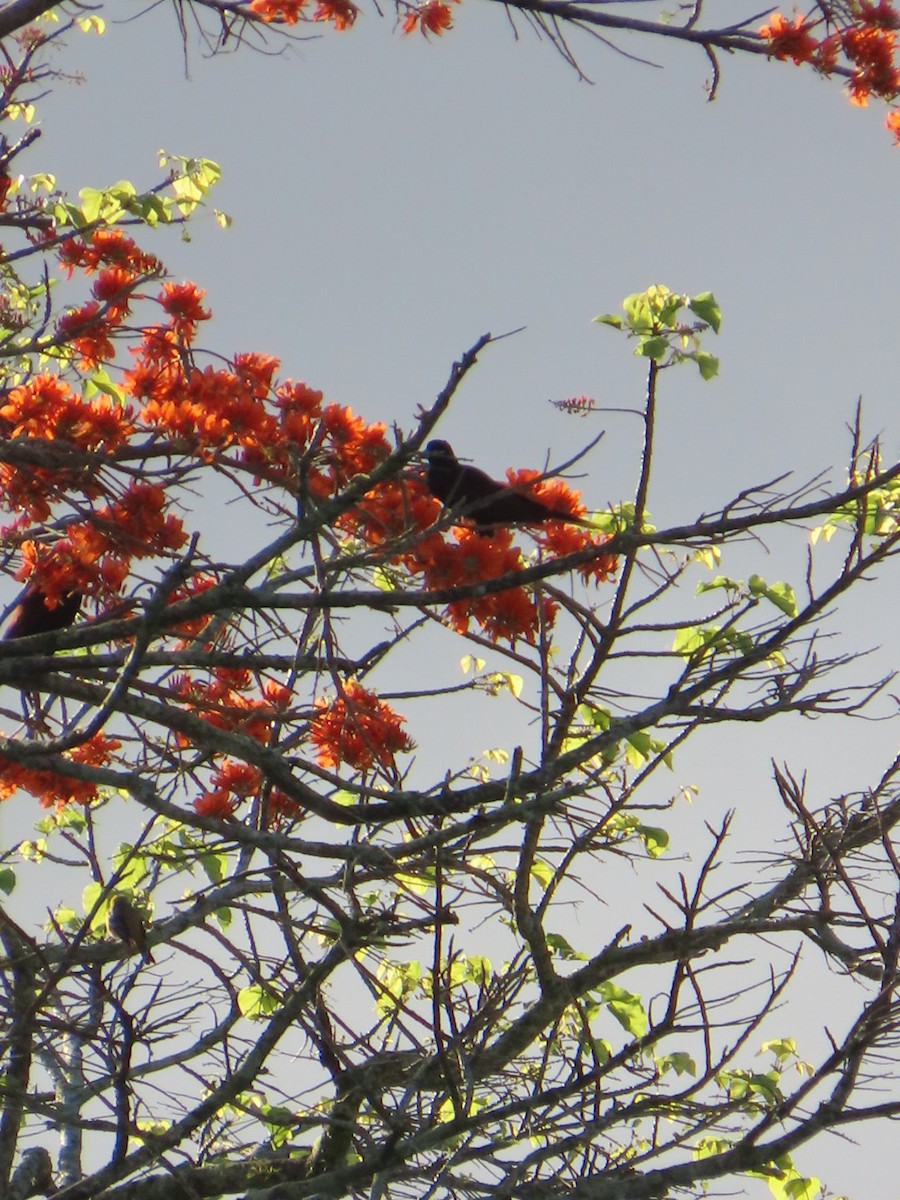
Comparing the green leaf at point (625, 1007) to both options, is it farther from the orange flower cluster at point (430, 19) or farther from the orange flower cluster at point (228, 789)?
the orange flower cluster at point (430, 19)

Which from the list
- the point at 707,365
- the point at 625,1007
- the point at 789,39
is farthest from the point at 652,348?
the point at 625,1007

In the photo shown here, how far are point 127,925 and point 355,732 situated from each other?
96 centimetres

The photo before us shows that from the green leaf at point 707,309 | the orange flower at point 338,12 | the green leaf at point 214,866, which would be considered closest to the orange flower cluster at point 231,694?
the green leaf at point 214,866

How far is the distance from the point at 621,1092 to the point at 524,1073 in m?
0.42

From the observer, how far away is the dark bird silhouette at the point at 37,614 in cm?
455

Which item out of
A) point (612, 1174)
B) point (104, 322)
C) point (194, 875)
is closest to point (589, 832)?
point (612, 1174)

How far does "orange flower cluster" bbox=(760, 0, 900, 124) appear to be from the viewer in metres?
4.41

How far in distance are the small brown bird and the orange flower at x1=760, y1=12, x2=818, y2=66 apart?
355 centimetres

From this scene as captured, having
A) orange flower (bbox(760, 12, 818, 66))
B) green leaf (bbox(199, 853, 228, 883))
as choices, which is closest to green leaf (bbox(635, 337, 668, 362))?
orange flower (bbox(760, 12, 818, 66))

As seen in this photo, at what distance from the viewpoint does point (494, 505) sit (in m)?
3.67

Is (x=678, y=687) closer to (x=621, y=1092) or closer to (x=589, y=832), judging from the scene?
(x=589, y=832)

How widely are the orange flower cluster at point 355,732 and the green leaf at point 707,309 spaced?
5.02 feet

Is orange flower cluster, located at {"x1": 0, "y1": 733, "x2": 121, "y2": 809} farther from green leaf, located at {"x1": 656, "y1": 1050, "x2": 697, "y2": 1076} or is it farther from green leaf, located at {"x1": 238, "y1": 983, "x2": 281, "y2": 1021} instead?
A: green leaf, located at {"x1": 656, "y1": 1050, "x2": 697, "y2": 1076}

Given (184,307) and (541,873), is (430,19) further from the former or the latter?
(541,873)
